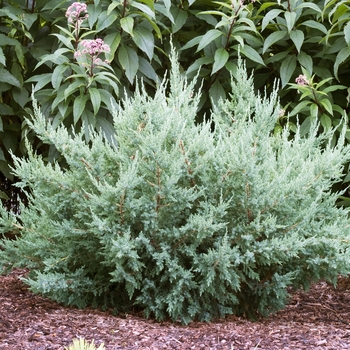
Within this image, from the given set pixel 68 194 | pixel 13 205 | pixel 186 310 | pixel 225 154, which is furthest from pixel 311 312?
pixel 13 205

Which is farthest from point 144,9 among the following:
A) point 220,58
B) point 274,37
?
point 274,37

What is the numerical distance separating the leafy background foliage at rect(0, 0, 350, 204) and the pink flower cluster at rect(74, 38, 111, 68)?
0.37 ft

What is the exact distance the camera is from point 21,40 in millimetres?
4797

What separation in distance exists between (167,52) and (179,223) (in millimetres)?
1730

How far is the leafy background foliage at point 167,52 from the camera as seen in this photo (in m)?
4.09

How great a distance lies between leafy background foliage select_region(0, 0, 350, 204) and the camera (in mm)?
4090

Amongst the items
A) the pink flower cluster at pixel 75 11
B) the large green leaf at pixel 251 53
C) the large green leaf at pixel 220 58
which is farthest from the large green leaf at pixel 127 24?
the large green leaf at pixel 251 53

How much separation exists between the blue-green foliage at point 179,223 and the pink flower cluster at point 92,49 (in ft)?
1.67

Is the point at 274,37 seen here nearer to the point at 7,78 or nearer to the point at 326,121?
the point at 326,121

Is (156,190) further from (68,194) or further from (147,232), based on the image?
(68,194)

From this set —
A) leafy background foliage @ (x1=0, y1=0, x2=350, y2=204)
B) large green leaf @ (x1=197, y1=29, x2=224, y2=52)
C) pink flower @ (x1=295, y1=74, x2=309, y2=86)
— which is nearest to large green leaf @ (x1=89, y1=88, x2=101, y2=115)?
leafy background foliage @ (x1=0, y1=0, x2=350, y2=204)

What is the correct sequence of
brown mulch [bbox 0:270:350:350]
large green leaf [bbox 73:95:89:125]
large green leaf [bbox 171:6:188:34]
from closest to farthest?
brown mulch [bbox 0:270:350:350] < large green leaf [bbox 73:95:89:125] < large green leaf [bbox 171:6:188:34]

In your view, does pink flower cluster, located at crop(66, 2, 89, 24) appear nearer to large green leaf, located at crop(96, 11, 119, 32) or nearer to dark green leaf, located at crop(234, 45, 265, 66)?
large green leaf, located at crop(96, 11, 119, 32)

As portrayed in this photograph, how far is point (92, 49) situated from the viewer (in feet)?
12.2
